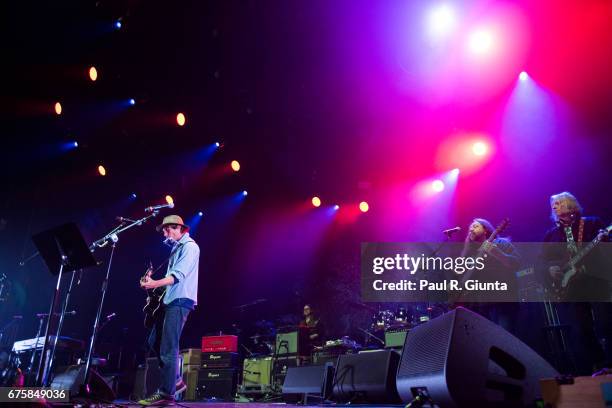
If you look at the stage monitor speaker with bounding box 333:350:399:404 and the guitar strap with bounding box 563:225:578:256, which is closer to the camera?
the stage monitor speaker with bounding box 333:350:399:404

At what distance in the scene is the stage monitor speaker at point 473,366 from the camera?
5.70 ft

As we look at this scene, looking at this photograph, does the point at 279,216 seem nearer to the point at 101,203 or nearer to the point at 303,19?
the point at 101,203

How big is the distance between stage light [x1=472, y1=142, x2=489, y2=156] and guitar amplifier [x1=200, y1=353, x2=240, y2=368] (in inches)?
231

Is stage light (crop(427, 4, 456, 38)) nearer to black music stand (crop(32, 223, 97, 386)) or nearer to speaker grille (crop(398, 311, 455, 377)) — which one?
speaker grille (crop(398, 311, 455, 377))

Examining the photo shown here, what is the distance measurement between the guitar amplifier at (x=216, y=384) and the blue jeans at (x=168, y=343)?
4.17 m

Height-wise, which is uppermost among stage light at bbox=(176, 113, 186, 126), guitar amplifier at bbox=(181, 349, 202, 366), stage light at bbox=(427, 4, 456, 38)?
stage light at bbox=(427, 4, 456, 38)

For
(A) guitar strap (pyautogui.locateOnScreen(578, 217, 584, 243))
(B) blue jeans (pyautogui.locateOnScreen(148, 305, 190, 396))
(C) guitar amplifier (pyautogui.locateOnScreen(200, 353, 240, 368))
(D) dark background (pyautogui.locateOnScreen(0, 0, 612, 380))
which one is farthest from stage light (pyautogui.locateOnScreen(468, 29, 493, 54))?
(C) guitar amplifier (pyautogui.locateOnScreen(200, 353, 240, 368))

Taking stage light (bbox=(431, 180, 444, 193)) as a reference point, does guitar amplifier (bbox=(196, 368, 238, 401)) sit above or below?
below

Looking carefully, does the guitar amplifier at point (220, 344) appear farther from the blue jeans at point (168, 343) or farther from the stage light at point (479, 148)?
the stage light at point (479, 148)

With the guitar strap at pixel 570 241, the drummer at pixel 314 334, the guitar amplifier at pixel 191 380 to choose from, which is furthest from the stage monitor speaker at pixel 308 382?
the guitar strap at pixel 570 241

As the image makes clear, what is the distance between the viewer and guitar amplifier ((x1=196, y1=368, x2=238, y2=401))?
7.48m

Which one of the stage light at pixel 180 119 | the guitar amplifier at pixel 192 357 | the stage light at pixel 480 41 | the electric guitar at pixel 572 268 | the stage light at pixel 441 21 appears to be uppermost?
the stage light at pixel 441 21

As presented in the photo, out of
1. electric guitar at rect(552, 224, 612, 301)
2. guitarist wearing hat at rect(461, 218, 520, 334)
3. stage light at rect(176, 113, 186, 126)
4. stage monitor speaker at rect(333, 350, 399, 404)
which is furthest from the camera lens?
stage light at rect(176, 113, 186, 126)

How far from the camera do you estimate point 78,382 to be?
450 cm
